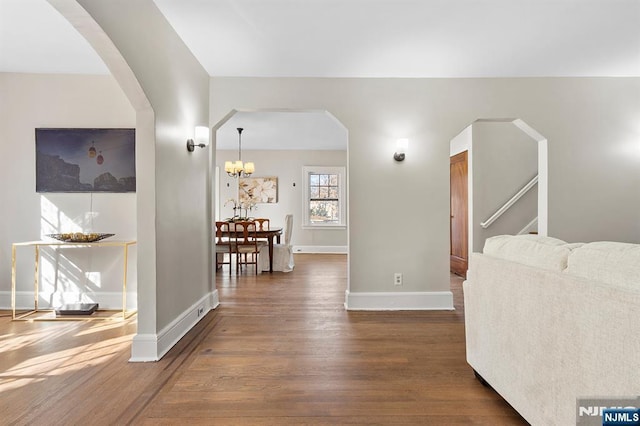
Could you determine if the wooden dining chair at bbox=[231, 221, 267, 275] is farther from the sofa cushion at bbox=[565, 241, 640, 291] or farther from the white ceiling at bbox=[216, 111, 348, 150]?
the sofa cushion at bbox=[565, 241, 640, 291]

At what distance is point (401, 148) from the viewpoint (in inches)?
140

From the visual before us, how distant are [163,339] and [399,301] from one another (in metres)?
2.29

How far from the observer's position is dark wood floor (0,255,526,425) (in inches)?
69.6

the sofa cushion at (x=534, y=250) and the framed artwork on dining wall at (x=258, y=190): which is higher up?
the framed artwork on dining wall at (x=258, y=190)

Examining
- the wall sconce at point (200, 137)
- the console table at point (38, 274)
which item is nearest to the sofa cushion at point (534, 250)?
the wall sconce at point (200, 137)

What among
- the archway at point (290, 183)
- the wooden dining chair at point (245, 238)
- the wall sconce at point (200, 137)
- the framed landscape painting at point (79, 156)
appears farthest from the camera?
the archway at point (290, 183)

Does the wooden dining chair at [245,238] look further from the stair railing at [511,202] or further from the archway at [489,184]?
the stair railing at [511,202]

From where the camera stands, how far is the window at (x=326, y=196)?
27.5 ft

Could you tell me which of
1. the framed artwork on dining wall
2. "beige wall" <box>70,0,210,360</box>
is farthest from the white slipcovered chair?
"beige wall" <box>70,0,210,360</box>

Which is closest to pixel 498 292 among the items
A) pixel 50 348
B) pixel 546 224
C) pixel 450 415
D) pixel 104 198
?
pixel 450 415

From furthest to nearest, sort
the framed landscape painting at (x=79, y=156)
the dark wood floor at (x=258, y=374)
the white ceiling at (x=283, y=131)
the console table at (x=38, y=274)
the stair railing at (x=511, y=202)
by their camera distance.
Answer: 1. the white ceiling at (x=283, y=131)
2. the stair railing at (x=511, y=202)
3. the framed landscape painting at (x=79, y=156)
4. the console table at (x=38, y=274)
5. the dark wood floor at (x=258, y=374)

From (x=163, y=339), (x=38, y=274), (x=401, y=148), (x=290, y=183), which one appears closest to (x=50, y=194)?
(x=38, y=274)

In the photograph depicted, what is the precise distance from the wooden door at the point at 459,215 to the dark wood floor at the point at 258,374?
2.01 metres

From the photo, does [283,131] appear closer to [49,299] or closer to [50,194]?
[50,194]
